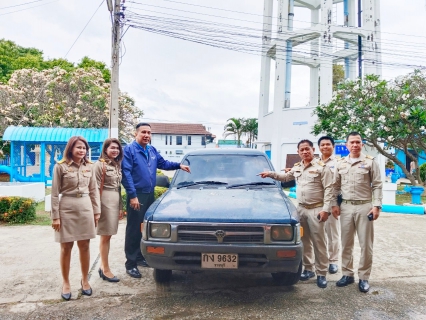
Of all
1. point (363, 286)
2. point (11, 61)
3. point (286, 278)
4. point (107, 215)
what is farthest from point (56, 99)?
point (363, 286)

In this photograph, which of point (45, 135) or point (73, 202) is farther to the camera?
point (45, 135)

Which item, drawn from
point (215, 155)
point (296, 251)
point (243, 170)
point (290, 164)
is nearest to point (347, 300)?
point (296, 251)

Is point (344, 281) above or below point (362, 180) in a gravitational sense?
below

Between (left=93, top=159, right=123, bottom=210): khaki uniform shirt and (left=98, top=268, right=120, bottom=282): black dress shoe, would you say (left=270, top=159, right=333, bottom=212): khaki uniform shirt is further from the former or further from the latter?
(left=98, top=268, right=120, bottom=282): black dress shoe

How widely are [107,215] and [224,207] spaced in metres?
1.47

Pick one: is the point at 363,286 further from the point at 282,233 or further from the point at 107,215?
the point at 107,215

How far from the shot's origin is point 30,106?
18.5 meters

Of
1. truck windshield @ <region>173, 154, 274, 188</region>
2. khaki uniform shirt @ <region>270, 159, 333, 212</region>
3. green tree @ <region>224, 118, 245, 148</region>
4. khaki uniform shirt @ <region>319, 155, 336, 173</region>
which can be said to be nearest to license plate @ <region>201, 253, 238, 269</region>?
truck windshield @ <region>173, 154, 274, 188</region>

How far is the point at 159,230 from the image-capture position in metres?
3.54

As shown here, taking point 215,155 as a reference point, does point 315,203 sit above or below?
below

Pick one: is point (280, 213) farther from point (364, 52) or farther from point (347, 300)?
point (364, 52)

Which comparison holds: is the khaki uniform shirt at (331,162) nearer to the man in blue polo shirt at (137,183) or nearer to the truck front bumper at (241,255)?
the truck front bumper at (241,255)

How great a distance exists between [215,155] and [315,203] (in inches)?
60.1

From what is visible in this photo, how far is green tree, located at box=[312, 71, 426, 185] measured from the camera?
469 inches
